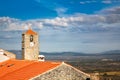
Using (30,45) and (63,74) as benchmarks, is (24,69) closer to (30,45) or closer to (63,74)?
(63,74)

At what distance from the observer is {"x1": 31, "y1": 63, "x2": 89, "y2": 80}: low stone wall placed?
1610 inches

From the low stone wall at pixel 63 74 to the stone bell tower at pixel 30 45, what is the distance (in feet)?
54.7

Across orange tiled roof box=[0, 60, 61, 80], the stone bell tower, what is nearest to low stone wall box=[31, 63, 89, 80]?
orange tiled roof box=[0, 60, 61, 80]

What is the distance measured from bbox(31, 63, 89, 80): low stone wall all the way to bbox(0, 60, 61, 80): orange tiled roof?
2.10ft

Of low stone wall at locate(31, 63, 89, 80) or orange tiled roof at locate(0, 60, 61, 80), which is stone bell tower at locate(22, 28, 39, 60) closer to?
orange tiled roof at locate(0, 60, 61, 80)

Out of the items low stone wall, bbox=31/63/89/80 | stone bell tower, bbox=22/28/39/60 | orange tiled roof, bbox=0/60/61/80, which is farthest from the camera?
stone bell tower, bbox=22/28/39/60

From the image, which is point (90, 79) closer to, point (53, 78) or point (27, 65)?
→ point (53, 78)

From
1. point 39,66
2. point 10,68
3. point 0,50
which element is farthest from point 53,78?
point 0,50

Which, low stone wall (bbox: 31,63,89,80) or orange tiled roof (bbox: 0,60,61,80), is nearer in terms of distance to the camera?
low stone wall (bbox: 31,63,89,80)

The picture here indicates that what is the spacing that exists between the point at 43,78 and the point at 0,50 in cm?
2296

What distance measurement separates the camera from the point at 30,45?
2328 inches

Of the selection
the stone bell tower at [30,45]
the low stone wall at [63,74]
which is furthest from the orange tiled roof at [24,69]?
the stone bell tower at [30,45]

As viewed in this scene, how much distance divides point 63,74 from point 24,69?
662 centimetres

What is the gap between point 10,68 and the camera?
1980 inches
